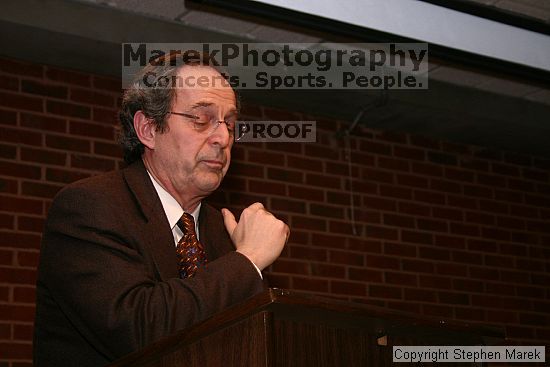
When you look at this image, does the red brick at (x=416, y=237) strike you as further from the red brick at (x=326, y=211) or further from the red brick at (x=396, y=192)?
the red brick at (x=326, y=211)

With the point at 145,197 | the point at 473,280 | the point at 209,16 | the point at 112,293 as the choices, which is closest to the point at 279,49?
the point at 209,16

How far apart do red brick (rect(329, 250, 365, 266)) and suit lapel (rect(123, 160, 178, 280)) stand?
Answer: 2.68m

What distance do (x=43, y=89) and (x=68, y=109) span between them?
0.47 ft

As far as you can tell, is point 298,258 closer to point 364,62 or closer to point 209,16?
point 364,62

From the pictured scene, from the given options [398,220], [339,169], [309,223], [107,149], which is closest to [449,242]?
[398,220]

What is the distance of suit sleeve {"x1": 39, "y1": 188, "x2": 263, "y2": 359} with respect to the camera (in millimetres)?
1940

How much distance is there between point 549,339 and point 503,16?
90.9 inches

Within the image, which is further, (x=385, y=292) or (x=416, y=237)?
(x=416, y=237)

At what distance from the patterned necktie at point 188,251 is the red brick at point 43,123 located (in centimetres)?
204

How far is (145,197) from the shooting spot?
2305 millimetres

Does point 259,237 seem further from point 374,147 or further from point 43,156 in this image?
point 374,147

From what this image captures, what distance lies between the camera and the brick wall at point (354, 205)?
13.7 feet

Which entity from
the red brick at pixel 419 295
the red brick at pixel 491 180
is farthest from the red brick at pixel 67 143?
the red brick at pixel 491 180

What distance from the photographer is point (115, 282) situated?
6.58 feet
